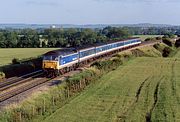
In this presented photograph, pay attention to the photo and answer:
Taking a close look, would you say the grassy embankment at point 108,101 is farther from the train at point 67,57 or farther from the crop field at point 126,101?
the train at point 67,57

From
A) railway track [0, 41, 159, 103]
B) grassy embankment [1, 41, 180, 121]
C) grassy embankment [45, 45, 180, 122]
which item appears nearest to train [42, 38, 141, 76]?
railway track [0, 41, 159, 103]

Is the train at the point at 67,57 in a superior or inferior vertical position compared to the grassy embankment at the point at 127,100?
superior

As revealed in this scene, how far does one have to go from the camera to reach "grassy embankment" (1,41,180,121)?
85.3 ft

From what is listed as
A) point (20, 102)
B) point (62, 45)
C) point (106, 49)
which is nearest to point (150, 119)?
point (20, 102)

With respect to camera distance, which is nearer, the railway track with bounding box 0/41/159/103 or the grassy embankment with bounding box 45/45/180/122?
the grassy embankment with bounding box 45/45/180/122

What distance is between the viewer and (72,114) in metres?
26.9

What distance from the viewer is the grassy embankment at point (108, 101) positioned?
1024 inches

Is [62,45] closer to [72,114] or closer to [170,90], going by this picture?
[170,90]

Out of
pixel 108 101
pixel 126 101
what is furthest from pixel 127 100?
pixel 108 101

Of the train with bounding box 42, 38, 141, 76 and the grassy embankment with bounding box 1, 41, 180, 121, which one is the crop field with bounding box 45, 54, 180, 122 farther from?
the train with bounding box 42, 38, 141, 76

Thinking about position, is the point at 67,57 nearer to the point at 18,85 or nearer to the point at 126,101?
the point at 18,85

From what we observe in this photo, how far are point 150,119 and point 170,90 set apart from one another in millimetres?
12671

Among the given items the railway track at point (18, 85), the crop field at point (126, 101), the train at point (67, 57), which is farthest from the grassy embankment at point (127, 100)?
the railway track at point (18, 85)

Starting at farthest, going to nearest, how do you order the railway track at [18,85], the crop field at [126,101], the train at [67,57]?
the train at [67,57] → the railway track at [18,85] → the crop field at [126,101]
